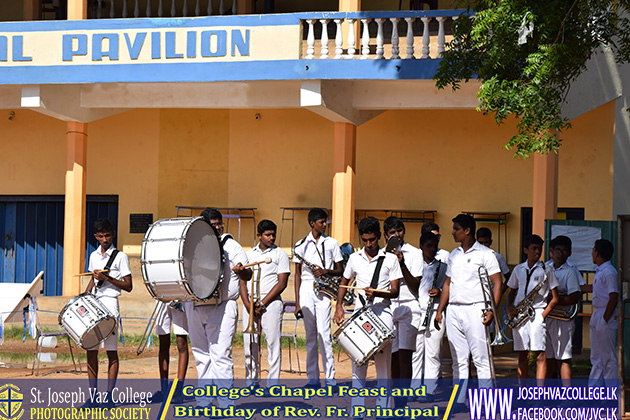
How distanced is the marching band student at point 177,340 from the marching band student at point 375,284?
5.68 ft

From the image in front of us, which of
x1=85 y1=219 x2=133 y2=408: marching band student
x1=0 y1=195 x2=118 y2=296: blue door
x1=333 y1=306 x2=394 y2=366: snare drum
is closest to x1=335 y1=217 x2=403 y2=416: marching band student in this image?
x1=333 y1=306 x2=394 y2=366: snare drum

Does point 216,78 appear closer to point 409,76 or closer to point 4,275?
point 409,76

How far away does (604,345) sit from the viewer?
8648 mm

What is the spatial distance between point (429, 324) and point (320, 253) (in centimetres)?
143

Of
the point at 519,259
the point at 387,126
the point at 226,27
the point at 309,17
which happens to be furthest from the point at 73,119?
the point at 519,259

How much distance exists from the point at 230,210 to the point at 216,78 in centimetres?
428

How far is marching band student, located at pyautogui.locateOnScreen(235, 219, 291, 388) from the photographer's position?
344 inches

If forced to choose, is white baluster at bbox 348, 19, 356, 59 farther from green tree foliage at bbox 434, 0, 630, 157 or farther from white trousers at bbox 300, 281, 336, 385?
white trousers at bbox 300, 281, 336, 385

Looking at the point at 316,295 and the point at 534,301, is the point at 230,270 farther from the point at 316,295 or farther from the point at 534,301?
the point at 534,301

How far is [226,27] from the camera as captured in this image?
45.7 ft

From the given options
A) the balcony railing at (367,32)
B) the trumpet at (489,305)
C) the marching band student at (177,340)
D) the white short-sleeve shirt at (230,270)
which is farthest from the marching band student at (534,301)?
the balcony railing at (367,32)

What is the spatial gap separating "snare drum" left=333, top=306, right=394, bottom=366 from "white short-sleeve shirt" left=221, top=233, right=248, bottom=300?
1.07 meters

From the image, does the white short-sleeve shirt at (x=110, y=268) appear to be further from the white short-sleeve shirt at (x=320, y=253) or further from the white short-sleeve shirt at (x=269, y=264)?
the white short-sleeve shirt at (x=320, y=253)

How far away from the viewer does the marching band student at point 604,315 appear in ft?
27.4
